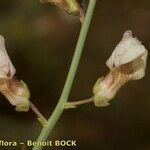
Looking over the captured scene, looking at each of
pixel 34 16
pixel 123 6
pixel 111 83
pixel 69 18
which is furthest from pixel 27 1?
pixel 111 83

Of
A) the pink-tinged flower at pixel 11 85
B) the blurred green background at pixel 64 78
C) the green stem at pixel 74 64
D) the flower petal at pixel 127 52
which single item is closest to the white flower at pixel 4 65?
the pink-tinged flower at pixel 11 85

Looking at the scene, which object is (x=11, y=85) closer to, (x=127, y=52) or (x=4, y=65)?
(x=4, y=65)

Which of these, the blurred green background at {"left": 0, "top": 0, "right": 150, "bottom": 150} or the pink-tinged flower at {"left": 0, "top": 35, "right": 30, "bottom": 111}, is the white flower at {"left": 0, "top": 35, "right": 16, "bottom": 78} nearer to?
the pink-tinged flower at {"left": 0, "top": 35, "right": 30, "bottom": 111}

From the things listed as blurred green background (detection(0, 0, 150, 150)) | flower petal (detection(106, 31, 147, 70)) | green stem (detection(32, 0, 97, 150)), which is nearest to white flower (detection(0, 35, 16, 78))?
green stem (detection(32, 0, 97, 150))

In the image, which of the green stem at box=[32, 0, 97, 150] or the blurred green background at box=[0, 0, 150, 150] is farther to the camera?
the blurred green background at box=[0, 0, 150, 150]

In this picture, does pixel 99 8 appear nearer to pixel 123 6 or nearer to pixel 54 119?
pixel 123 6

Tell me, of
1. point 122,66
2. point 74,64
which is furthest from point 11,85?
point 122,66
